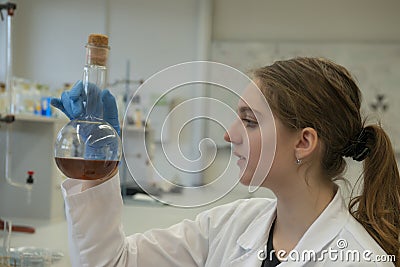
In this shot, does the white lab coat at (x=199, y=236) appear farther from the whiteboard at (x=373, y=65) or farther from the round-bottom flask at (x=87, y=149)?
the whiteboard at (x=373, y=65)

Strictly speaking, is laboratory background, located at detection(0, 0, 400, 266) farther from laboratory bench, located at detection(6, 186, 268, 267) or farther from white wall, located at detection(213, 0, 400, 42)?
laboratory bench, located at detection(6, 186, 268, 267)

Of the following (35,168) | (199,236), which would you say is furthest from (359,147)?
(35,168)

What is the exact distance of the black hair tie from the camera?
1054mm

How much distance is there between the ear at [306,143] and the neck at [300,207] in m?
0.07

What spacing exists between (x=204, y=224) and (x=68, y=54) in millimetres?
3622

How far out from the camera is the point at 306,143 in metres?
1.03

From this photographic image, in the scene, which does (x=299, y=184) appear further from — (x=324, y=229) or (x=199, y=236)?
(x=199, y=236)

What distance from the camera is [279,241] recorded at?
3.58 ft

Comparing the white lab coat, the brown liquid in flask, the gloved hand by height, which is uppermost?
the gloved hand

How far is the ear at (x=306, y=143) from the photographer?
3.35 ft

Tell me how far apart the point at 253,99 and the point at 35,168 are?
1602 mm

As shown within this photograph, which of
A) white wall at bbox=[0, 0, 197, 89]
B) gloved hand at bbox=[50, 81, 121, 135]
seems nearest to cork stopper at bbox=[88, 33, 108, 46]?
gloved hand at bbox=[50, 81, 121, 135]

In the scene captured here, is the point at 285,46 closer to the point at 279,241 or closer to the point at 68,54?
the point at 68,54

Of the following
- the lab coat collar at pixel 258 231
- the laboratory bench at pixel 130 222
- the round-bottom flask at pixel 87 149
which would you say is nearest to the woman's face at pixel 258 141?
the lab coat collar at pixel 258 231
